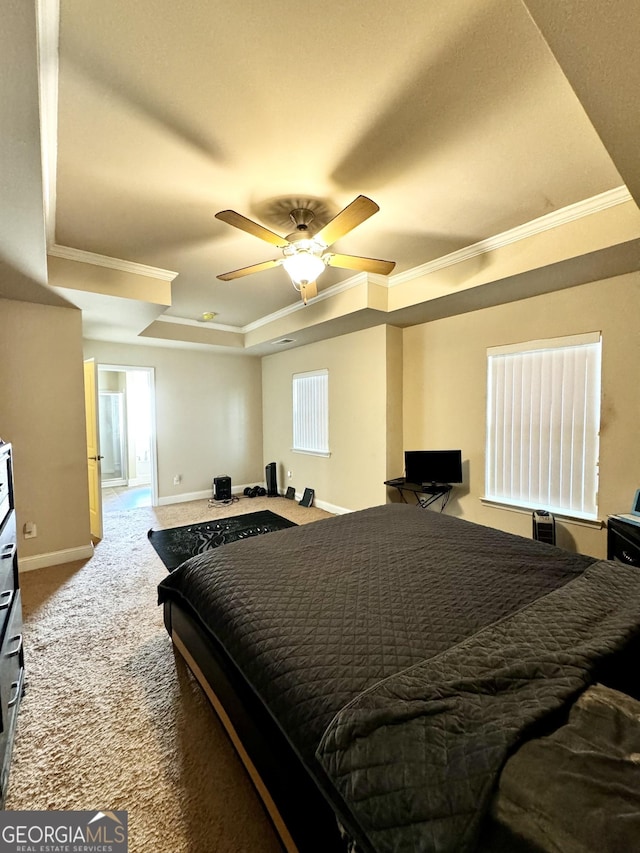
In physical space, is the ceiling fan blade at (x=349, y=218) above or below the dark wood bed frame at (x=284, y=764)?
above

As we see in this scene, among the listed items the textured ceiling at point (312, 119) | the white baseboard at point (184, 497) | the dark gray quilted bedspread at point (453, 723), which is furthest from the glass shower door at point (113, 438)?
the dark gray quilted bedspread at point (453, 723)

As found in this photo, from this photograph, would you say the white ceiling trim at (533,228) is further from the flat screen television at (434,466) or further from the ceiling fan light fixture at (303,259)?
the flat screen television at (434,466)

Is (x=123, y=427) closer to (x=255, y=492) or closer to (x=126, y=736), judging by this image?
(x=255, y=492)

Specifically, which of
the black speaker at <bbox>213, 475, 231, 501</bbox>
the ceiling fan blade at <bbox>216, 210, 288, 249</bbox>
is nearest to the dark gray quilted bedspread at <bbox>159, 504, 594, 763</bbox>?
the ceiling fan blade at <bbox>216, 210, 288, 249</bbox>

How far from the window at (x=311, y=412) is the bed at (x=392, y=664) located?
3.15 meters

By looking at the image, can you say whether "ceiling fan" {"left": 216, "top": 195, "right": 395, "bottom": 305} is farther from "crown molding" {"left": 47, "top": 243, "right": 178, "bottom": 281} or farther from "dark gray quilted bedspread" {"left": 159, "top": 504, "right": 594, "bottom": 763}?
"dark gray quilted bedspread" {"left": 159, "top": 504, "right": 594, "bottom": 763}

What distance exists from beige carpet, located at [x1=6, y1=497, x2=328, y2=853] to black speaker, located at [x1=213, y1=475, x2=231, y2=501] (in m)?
2.83

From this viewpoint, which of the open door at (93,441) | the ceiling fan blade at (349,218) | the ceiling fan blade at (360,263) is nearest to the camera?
the ceiling fan blade at (349,218)

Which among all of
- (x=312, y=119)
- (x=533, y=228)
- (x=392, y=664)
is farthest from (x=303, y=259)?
(x=392, y=664)

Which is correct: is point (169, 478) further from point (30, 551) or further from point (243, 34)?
point (243, 34)

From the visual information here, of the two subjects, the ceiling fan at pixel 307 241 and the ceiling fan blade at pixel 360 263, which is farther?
the ceiling fan blade at pixel 360 263

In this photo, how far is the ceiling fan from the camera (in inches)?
74.7

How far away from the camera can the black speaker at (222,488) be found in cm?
559

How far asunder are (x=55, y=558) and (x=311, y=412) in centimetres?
339
